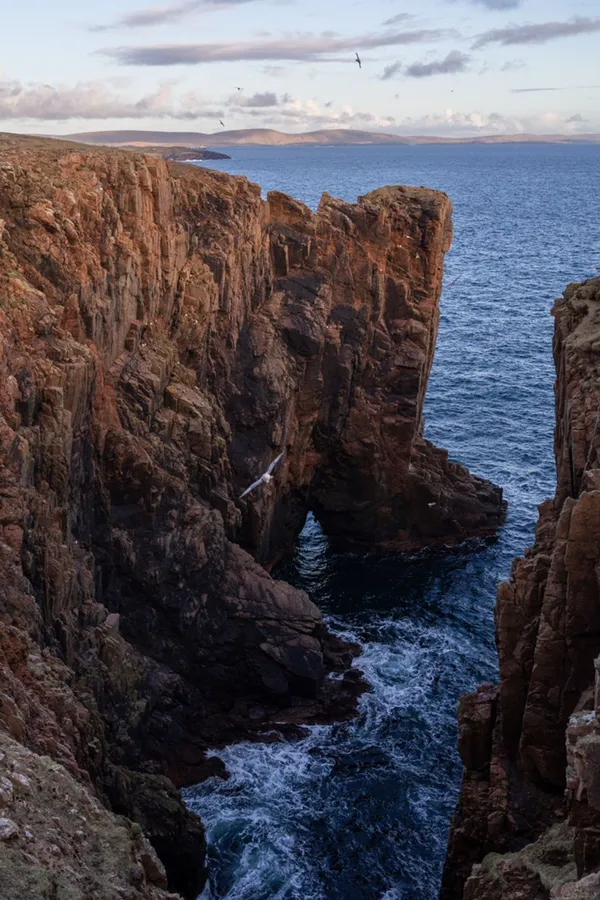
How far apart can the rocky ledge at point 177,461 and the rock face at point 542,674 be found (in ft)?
41.5

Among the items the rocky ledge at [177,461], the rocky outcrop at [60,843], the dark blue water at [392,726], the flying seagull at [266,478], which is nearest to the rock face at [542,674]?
the dark blue water at [392,726]

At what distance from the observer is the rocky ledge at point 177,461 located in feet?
135

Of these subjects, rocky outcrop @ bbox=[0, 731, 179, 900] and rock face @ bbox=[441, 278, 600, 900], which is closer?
rocky outcrop @ bbox=[0, 731, 179, 900]

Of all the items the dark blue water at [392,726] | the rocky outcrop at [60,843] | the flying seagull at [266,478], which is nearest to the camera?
A: the rocky outcrop at [60,843]

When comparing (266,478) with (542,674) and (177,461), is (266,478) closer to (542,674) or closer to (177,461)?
(177,461)

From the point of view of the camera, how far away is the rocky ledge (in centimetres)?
4109

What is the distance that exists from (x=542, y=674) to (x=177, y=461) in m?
27.5

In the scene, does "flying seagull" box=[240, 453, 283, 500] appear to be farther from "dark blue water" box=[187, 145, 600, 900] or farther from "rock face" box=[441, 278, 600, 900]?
"rock face" box=[441, 278, 600, 900]

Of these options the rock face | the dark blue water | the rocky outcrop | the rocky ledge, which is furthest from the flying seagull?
the rocky outcrop

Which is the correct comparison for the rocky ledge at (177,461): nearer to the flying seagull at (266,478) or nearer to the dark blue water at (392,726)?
the flying seagull at (266,478)

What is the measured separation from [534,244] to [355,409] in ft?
418

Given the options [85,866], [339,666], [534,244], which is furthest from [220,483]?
[534,244]

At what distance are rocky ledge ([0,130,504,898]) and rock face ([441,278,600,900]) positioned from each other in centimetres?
1266

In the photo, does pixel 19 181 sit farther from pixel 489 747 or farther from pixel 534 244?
Answer: pixel 534 244
